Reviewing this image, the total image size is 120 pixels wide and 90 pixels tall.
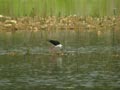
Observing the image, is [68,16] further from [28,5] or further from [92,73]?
[92,73]

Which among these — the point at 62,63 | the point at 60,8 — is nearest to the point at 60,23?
the point at 60,8

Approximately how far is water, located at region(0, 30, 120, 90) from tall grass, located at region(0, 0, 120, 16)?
11.8 m

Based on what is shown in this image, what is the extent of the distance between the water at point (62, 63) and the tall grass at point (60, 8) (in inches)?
466

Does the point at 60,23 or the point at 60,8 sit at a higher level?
the point at 60,8

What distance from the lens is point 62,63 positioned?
35031 mm

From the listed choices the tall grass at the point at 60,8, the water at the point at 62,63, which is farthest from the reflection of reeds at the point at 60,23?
the water at the point at 62,63

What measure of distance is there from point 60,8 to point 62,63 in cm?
3141

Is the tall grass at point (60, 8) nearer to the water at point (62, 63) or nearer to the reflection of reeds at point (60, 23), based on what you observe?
the reflection of reeds at point (60, 23)

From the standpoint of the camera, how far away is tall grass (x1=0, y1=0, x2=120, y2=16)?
64062mm

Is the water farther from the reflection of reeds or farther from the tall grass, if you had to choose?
the tall grass

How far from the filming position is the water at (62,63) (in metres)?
28.0

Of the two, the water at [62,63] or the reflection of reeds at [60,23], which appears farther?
the reflection of reeds at [60,23]

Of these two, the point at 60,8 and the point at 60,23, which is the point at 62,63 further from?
the point at 60,8

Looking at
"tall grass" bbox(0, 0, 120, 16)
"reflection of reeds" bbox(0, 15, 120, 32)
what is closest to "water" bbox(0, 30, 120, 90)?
"reflection of reeds" bbox(0, 15, 120, 32)
